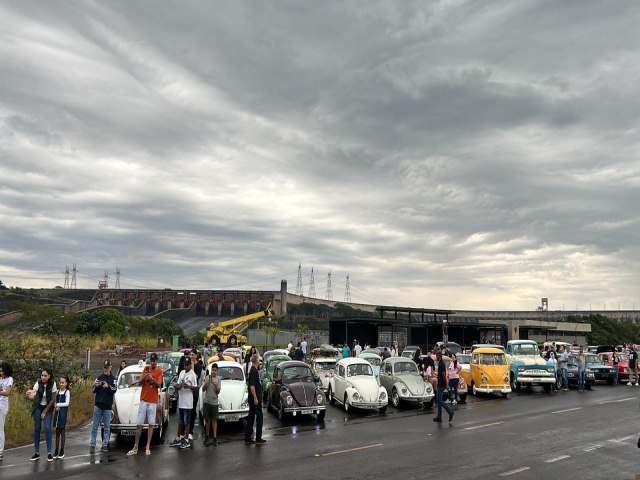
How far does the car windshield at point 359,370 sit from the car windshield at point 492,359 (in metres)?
6.19

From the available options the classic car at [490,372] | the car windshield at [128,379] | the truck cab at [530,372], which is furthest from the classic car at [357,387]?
the truck cab at [530,372]

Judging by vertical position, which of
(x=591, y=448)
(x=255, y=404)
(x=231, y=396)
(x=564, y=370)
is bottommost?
(x=591, y=448)

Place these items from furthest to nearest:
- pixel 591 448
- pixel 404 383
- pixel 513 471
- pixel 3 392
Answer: pixel 404 383
pixel 591 448
pixel 3 392
pixel 513 471

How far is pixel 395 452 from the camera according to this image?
13.0 metres

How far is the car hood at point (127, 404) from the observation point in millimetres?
14469

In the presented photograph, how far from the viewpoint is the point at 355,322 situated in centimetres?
4862

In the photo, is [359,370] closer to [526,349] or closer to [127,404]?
[127,404]

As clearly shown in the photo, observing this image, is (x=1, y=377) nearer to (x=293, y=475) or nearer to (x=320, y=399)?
(x=293, y=475)

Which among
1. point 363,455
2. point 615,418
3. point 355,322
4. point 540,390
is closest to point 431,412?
point 615,418

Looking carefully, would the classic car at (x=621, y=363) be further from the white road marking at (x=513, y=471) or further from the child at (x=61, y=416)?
the child at (x=61, y=416)

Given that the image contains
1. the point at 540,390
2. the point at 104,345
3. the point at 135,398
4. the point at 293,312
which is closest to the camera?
the point at 135,398

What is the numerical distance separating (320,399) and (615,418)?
30.2 feet

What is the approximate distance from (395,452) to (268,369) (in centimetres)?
1096

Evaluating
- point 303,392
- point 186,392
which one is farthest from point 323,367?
point 186,392
